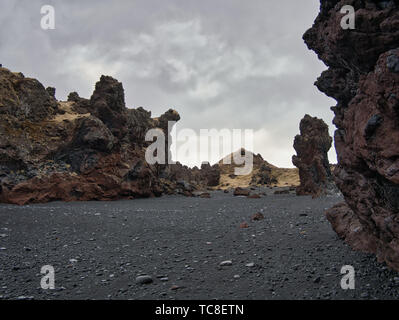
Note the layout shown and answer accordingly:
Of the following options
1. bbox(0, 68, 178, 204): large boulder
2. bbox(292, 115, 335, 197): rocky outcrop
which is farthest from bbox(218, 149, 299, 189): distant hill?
bbox(0, 68, 178, 204): large boulder

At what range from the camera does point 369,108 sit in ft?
10.9

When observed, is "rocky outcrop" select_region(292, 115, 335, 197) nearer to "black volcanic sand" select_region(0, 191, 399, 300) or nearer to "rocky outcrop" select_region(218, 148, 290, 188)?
"black volcanic sand" select_region(0, 191, 399, 300)

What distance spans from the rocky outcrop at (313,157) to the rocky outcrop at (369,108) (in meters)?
14.9

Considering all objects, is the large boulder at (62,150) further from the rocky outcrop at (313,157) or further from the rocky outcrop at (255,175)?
the rocky outcrop at (255,175)

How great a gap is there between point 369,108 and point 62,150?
62.9ft

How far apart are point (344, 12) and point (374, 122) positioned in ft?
6.09

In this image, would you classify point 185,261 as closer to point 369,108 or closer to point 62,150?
point 369,108

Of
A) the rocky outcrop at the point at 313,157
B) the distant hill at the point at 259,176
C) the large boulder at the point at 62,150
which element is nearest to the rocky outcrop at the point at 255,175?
the distant hill at the point at 259,176

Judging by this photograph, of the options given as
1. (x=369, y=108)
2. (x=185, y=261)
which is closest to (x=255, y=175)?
(x=185, y=261)

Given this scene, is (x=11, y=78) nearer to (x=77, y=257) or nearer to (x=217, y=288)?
(x=77, y=257)

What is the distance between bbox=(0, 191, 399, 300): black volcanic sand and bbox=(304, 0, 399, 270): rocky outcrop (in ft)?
2.19

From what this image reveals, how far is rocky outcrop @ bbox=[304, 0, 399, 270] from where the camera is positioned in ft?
9.66

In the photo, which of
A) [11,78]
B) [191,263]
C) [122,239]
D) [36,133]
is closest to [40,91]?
[11,78]
